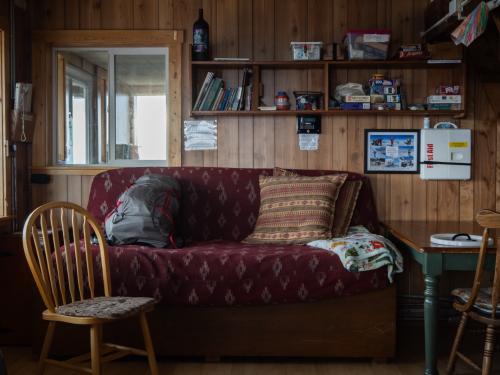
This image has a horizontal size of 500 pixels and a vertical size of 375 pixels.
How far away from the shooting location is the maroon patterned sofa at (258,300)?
271 cm

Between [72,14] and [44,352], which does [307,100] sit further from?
[44,352]

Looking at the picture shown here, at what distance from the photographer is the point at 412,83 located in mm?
3600

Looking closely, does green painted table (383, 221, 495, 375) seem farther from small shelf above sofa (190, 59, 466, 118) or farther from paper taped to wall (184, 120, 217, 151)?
paper taped to wall (184, 120, 217, 151)

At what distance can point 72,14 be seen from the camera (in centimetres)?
364

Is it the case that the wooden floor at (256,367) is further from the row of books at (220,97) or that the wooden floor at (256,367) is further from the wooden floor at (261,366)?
the row of books at (220,97)

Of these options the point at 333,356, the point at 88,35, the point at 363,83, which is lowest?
the point at 333,356

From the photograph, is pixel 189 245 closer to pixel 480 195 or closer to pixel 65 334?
pixel 65 334

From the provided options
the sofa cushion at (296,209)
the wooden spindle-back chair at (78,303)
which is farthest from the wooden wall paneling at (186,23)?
the wooden spindle-back chair at (78,303)

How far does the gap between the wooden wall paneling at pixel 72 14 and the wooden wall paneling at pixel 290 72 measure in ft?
4.28

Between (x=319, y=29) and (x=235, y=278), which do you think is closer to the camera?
(x=235, y=278)

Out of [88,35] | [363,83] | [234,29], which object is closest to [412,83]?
[363,83]

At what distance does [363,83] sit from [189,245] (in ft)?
5.10

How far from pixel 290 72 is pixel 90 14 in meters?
1.37

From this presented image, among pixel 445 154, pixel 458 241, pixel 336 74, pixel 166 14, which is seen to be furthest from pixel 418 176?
pixel 166 14
